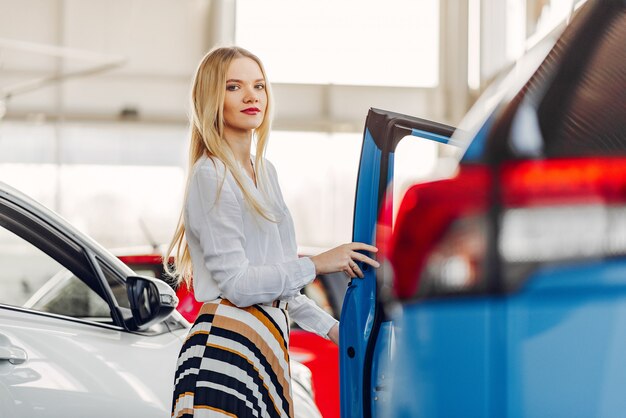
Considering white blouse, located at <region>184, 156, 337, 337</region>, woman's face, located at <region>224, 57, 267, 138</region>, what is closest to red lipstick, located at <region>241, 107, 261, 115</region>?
woman's face, located at <region>224, 57, 267, 138</region>

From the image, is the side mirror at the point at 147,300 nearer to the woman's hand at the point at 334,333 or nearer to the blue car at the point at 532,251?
the woman's hand at the point at 334,333

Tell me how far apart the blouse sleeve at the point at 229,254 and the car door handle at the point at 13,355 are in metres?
0.57

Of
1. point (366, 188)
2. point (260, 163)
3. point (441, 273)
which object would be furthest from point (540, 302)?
point (260, 163)

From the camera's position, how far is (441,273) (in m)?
1.49

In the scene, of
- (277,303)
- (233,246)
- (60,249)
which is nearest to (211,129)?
(233,246)

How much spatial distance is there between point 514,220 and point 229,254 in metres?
0.87

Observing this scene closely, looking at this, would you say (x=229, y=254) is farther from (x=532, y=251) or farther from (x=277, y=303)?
(x=532, y=251)

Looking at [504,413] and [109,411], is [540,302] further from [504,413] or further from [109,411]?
[109,411]

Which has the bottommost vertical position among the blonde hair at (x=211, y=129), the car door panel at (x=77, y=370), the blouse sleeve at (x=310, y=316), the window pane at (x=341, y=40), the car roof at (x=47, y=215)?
Result: the car door panel at (x=77, y=370)

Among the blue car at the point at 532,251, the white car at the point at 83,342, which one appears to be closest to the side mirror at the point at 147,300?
the white car at the point at 83,342

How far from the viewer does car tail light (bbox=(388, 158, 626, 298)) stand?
1.38 m

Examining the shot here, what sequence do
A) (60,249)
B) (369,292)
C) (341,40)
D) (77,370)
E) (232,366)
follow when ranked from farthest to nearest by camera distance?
(341,40) < (60,249) < (77,370) < (369,292) < (232,366)

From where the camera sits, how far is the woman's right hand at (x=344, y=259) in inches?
87.4

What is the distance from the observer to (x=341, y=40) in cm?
1587
